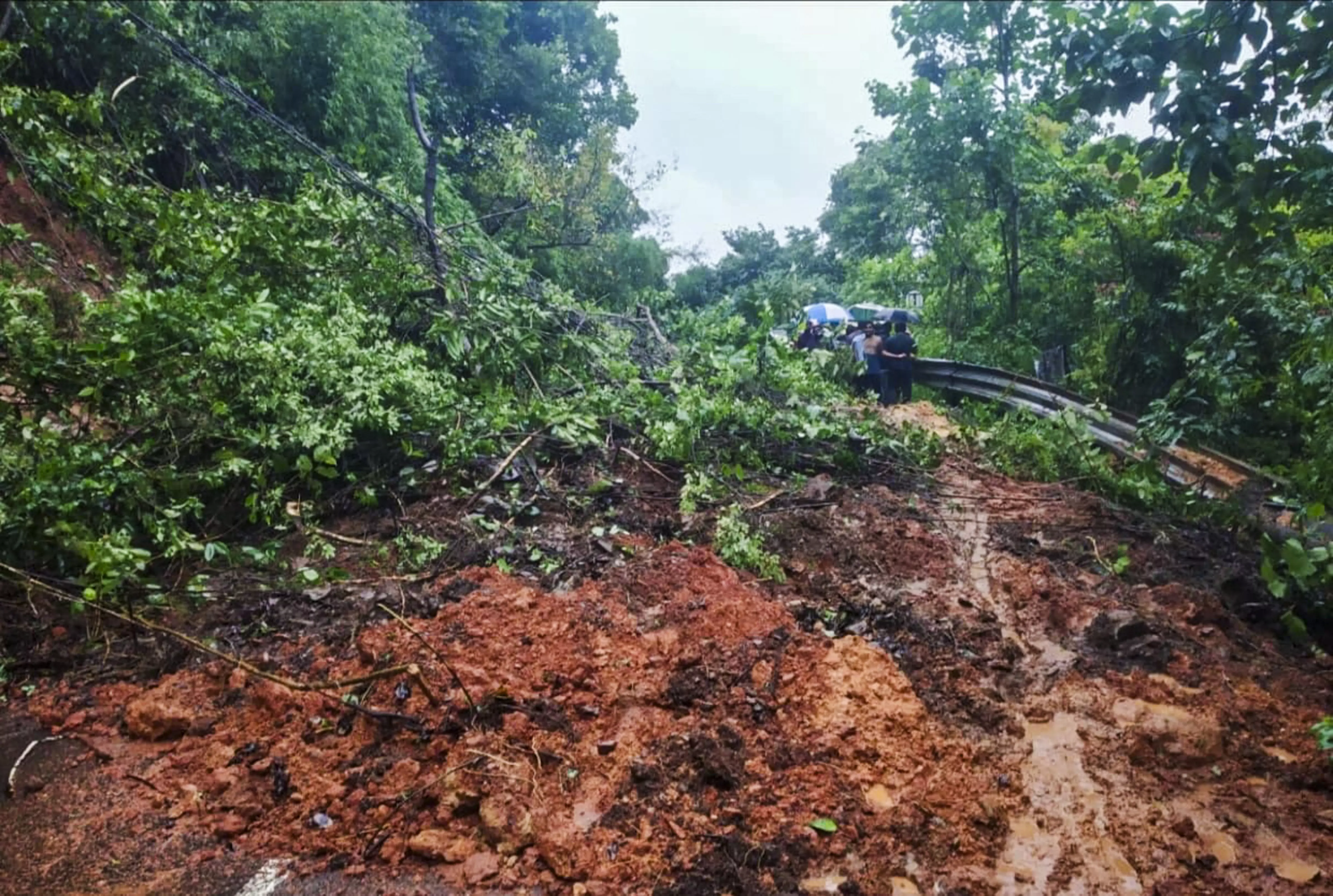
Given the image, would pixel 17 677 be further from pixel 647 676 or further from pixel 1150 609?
pixel 1150 609

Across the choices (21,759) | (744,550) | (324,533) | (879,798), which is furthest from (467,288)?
(879,798)

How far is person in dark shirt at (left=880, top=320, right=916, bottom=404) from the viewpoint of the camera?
895 centimetres

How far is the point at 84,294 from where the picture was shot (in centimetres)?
382

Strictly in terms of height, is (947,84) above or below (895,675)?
above

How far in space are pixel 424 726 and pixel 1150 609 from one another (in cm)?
316

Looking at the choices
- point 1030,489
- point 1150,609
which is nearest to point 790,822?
point 1150,609

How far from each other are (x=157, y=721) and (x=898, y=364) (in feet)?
27.3

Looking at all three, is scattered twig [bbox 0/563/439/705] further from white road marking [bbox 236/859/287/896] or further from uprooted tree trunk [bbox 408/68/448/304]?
uprooted tree trunk [bbox 408/68/448/304]

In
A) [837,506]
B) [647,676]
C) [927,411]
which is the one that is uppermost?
[927,411]

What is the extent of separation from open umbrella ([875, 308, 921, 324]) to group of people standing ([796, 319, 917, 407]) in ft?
3.53

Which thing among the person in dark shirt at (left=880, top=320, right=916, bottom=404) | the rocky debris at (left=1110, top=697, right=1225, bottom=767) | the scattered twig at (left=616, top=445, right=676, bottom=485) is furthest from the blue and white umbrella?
the rocky debris at (left=1110, top=697, right=1225, bottom=767)

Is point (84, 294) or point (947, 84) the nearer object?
point (84, 294)

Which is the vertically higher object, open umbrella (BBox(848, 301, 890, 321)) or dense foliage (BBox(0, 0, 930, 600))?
open umbrella (BBox(848, 301, 890, 321))

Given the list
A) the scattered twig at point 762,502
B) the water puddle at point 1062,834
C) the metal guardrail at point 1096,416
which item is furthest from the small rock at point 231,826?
the metal guardrail at point 1096,416
